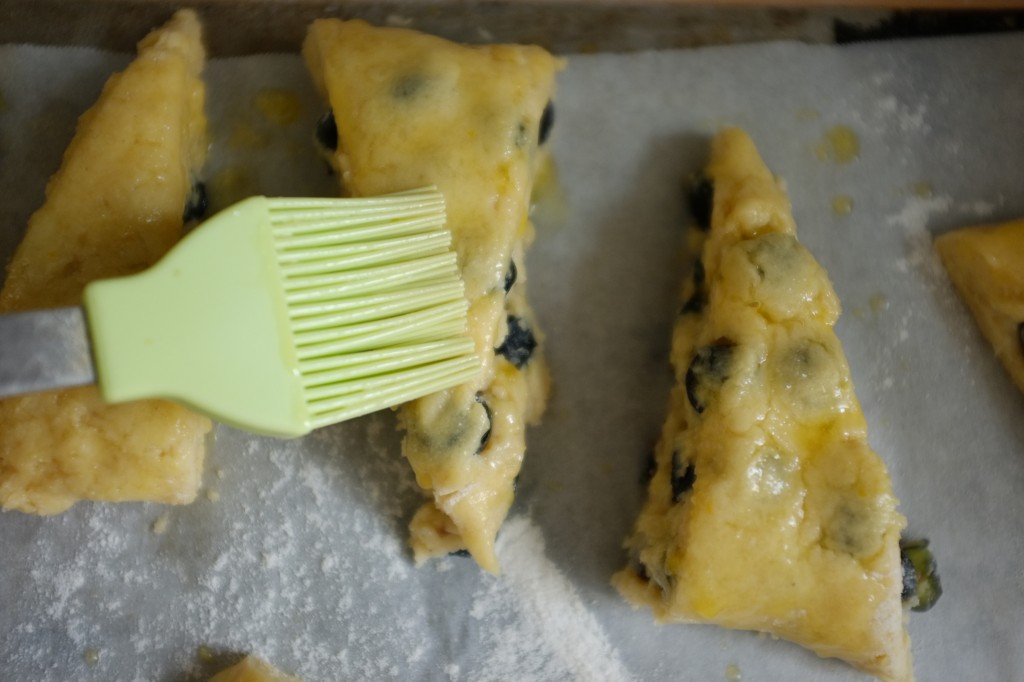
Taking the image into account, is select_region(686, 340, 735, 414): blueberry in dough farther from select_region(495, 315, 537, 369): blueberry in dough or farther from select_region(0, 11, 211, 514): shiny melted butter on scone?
select_region(0, 11, 211, 514): shiny melted butter on scone

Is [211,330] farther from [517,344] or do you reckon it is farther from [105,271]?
[517,344]

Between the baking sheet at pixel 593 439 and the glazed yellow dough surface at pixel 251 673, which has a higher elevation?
the baking sheet at pixel 593 439

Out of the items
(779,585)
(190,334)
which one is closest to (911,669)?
(779,585)

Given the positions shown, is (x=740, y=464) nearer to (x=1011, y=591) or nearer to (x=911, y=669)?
(x=911, y=669)

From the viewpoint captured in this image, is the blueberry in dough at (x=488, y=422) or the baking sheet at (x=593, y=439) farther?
the baking sheet at (x=593, y=439)

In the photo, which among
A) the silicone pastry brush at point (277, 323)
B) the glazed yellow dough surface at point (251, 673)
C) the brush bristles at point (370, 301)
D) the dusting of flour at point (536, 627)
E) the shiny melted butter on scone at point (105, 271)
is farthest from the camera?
the dusting of flour at point (536, 627)

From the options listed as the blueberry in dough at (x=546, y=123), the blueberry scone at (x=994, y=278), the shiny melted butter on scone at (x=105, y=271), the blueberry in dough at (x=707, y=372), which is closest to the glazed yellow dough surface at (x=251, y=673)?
the shiny melted butter on scone at (x=105, y=271)

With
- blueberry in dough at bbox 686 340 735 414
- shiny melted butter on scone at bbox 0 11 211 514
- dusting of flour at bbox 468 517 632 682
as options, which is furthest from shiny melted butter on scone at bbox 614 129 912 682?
shiny melted butter on scone at bbox 0 11 211 514

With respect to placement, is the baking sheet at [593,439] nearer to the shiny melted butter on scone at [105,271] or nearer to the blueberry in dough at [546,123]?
the blueberry in dough at [546,123]
